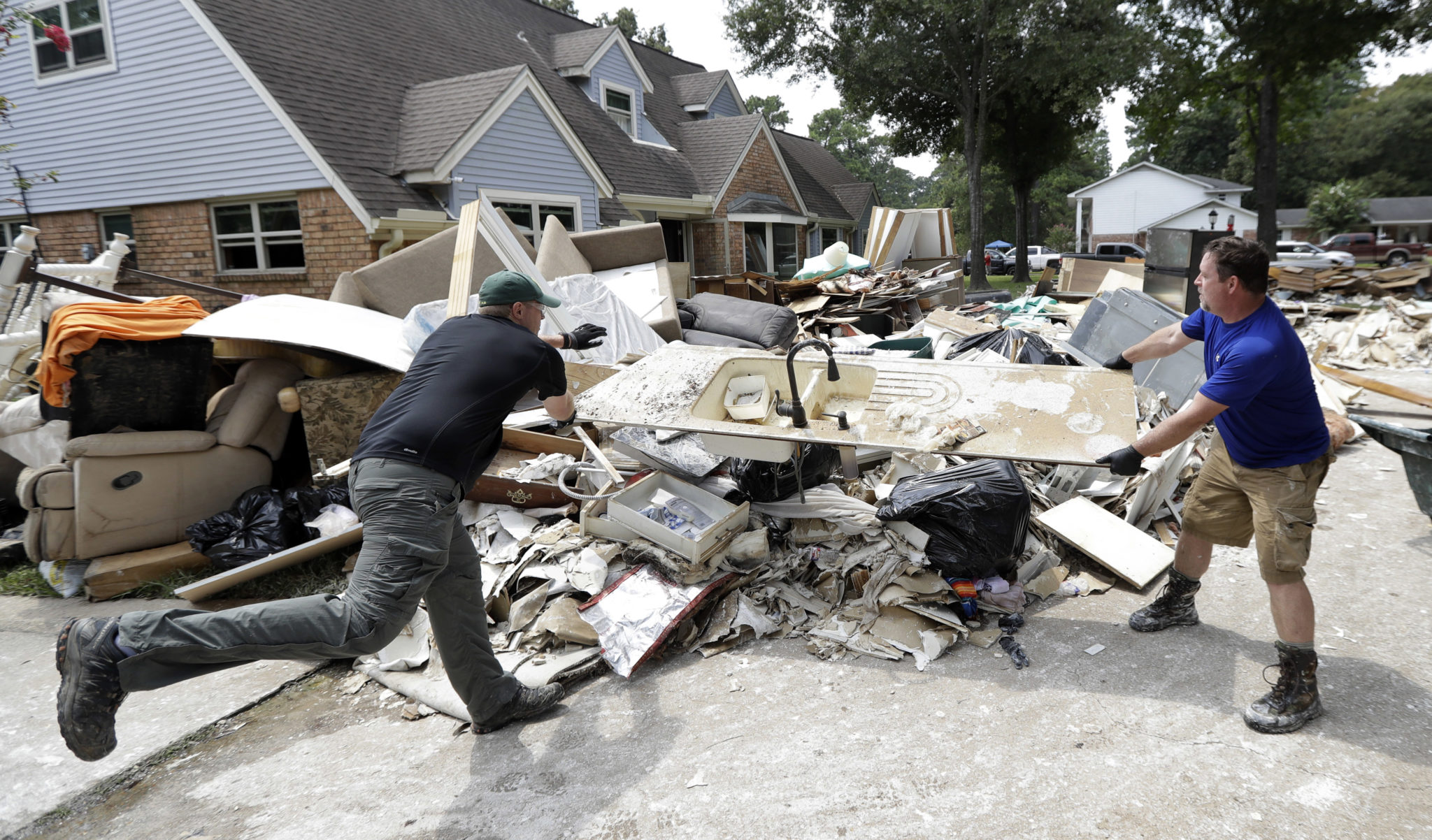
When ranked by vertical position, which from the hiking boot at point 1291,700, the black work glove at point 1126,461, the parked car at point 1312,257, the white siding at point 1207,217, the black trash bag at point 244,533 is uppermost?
the white siding at point 1207,217

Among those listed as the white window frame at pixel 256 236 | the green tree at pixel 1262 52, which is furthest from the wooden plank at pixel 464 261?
the green tree at pixel 1262 52

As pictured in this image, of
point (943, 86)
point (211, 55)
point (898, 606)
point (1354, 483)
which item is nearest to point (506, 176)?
point (211, 55)

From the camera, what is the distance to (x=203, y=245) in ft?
34.9

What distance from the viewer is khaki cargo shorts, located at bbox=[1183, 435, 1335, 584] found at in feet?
8.82

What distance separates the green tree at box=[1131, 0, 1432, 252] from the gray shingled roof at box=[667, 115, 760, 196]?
10623 mm

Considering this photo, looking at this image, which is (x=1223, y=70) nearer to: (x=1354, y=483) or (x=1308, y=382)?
(x=1354, y=483)

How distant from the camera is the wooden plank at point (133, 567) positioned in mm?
4312

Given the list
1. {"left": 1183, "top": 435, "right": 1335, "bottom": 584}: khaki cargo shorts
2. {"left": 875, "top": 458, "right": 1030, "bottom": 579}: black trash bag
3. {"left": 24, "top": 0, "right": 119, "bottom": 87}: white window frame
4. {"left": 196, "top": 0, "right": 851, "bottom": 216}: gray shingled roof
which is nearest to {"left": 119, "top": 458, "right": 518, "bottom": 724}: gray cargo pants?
{"left": 875, "top": 458, "right": 1030, "bottom": 579}: black trash bag

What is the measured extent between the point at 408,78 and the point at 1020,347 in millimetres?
10154

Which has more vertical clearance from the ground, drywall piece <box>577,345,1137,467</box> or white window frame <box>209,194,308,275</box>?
white window frame <box>209,194,308,275</box>

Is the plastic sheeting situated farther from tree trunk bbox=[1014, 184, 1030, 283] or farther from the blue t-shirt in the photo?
tree trunk bbox=[1014, 184, 1030, 283]

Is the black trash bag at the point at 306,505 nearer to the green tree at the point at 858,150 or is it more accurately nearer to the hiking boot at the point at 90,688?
the hiking boot at the point at 90,688

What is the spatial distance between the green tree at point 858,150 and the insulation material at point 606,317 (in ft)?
96.2

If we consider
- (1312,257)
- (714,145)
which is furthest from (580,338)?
(1312,257)
